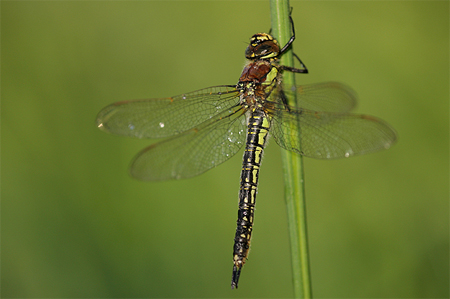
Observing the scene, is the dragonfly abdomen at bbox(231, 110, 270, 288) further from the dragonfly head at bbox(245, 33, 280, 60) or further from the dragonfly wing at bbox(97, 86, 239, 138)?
the dragonfly head at bbox(245, 33, 280, 60)

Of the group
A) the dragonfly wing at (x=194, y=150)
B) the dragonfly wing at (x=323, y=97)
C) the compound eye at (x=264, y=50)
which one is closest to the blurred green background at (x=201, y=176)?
the dragonfly wing at (x=194, y=150)

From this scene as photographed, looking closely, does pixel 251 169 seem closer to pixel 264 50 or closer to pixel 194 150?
pixel 194 150

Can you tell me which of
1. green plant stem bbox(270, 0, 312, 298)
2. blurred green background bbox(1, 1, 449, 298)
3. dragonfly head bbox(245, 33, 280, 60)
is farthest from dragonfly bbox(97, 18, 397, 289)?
blurred green background bbox(1, 1, 449, 298)

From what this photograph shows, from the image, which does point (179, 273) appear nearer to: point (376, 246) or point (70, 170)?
point (70, 170)

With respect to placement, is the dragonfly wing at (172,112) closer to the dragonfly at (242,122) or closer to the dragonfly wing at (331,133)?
the dragonfly at (242,122)

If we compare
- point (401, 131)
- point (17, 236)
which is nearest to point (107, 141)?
point (17, 236)

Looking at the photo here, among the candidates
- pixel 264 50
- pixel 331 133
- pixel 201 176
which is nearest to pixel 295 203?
pixel 331 133

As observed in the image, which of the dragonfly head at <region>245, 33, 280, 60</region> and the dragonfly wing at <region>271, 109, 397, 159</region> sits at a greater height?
the dragonfly head at <region>245, 33, 280, 60</region>
